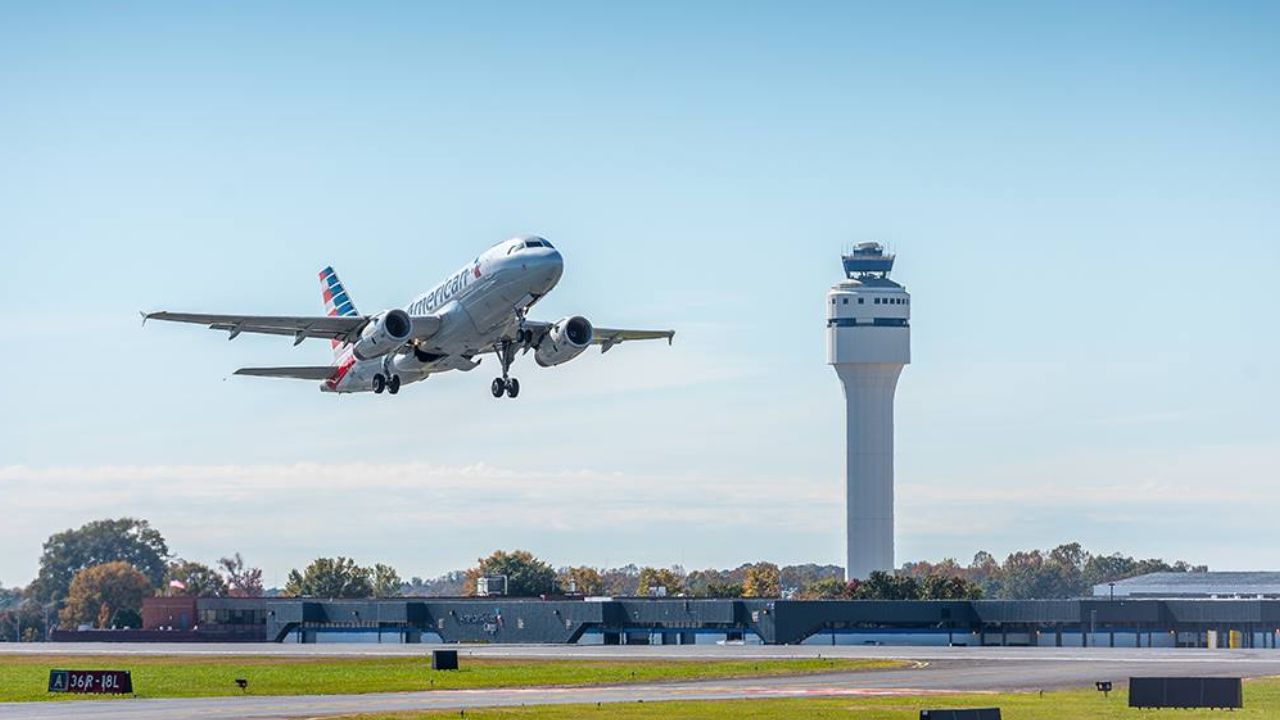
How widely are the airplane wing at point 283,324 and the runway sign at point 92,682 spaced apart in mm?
17447

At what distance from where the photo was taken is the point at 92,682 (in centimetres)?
10194

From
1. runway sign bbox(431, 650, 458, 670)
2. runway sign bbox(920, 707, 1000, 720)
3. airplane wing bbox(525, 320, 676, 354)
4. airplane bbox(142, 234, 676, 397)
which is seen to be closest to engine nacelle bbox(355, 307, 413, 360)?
airplane bbox(142, 234, 676, 397)

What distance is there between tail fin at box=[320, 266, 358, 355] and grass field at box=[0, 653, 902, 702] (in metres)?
22.4

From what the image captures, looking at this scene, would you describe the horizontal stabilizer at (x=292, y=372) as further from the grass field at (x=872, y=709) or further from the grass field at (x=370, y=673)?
the grass field at (x=872, y=709)

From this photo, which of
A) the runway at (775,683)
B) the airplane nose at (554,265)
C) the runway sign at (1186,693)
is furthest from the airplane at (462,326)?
the runway sign at (1186,693)

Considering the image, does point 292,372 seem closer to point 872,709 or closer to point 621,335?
point 621,335

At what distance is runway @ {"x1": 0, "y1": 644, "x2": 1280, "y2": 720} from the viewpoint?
291 ft

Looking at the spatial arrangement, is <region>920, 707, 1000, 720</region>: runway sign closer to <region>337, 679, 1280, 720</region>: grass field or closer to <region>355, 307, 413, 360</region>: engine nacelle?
<region>337, 679, 1280, 720</region>: grass field

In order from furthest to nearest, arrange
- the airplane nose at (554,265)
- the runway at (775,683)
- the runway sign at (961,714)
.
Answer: the airplane nose at (554,265), the runway at (775,683), the runway sign at (961,714)

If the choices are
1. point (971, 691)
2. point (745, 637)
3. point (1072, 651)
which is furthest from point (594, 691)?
point (745, 637)

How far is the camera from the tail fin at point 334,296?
131125mm

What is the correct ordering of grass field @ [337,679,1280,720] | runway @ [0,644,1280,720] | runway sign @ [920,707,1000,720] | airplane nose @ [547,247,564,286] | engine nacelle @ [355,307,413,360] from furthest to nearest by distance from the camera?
engine nacelle @ [355,307,413,360] < airplane nose @ [547,247,564,286] < runway @ [0,644,1280,720] < grass field @ [337,679,1280,720] < runway sign @ [920,707,1000,720]

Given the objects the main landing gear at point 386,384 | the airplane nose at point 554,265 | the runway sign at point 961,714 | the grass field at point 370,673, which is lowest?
the grass field at point 370,673

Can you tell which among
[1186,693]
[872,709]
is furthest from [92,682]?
[1186,693]
